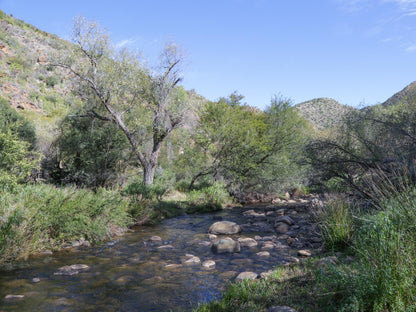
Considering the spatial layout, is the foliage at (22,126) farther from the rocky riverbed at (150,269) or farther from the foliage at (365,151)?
the foliage at (365,151)

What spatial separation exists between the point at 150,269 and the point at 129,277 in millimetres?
697

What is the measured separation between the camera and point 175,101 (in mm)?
19297

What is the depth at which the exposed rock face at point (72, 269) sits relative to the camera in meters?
6.83

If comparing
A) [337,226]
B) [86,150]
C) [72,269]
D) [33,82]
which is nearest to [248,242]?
[337,226]

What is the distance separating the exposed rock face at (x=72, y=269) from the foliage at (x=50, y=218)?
154cm

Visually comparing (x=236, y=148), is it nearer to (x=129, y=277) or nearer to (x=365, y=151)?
(x=365, y=151)

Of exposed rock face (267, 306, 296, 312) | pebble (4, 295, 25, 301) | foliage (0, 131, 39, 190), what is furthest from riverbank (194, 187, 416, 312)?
foliage (0, 131, 39, 190)

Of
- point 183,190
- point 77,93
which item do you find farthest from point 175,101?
point 183,190

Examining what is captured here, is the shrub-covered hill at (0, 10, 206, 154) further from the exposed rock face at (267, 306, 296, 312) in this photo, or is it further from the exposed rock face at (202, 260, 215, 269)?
the exposed rock face at (267, 306, 296, 312)

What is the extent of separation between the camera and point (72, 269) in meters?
7.05

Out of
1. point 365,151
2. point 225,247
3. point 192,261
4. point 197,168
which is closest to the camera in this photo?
point 192,261

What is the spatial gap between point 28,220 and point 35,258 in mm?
1076

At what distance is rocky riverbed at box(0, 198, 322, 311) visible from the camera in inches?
212

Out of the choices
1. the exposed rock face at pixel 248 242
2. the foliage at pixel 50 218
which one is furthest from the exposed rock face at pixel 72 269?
the exposed rock face at pixel 248 242
